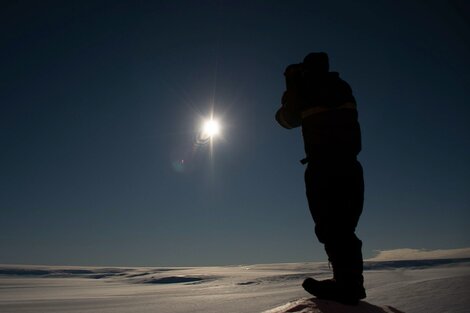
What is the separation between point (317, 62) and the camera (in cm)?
218

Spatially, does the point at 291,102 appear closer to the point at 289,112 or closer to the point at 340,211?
the point at 289,112

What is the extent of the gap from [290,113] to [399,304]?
1.97 metres

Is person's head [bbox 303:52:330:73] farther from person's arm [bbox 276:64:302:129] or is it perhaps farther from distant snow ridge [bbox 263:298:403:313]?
distant snow ridge [bbox 263:298:403:313]

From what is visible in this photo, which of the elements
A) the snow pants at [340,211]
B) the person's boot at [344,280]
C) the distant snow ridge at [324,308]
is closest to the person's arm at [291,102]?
the snow pants at [340,211]

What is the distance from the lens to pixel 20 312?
515cm

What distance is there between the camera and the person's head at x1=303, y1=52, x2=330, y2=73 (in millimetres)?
2156

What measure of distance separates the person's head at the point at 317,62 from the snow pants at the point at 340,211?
0.67m

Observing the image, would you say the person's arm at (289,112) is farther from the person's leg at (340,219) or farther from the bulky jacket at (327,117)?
the person's leg at (340,219)

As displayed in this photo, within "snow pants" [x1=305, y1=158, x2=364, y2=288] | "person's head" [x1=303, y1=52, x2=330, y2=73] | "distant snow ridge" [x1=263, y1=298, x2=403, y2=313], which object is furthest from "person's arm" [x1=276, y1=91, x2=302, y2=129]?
"distant snow ridge" [x1=263, y1=298, x2=403, y2=313]

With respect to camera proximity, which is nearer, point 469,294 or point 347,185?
point 347,185

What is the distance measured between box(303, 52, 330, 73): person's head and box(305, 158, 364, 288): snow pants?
0.67 m

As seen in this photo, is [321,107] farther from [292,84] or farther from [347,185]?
[347,185]

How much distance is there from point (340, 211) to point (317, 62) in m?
1.04

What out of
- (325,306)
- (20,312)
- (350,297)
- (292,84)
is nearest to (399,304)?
(350,297)
